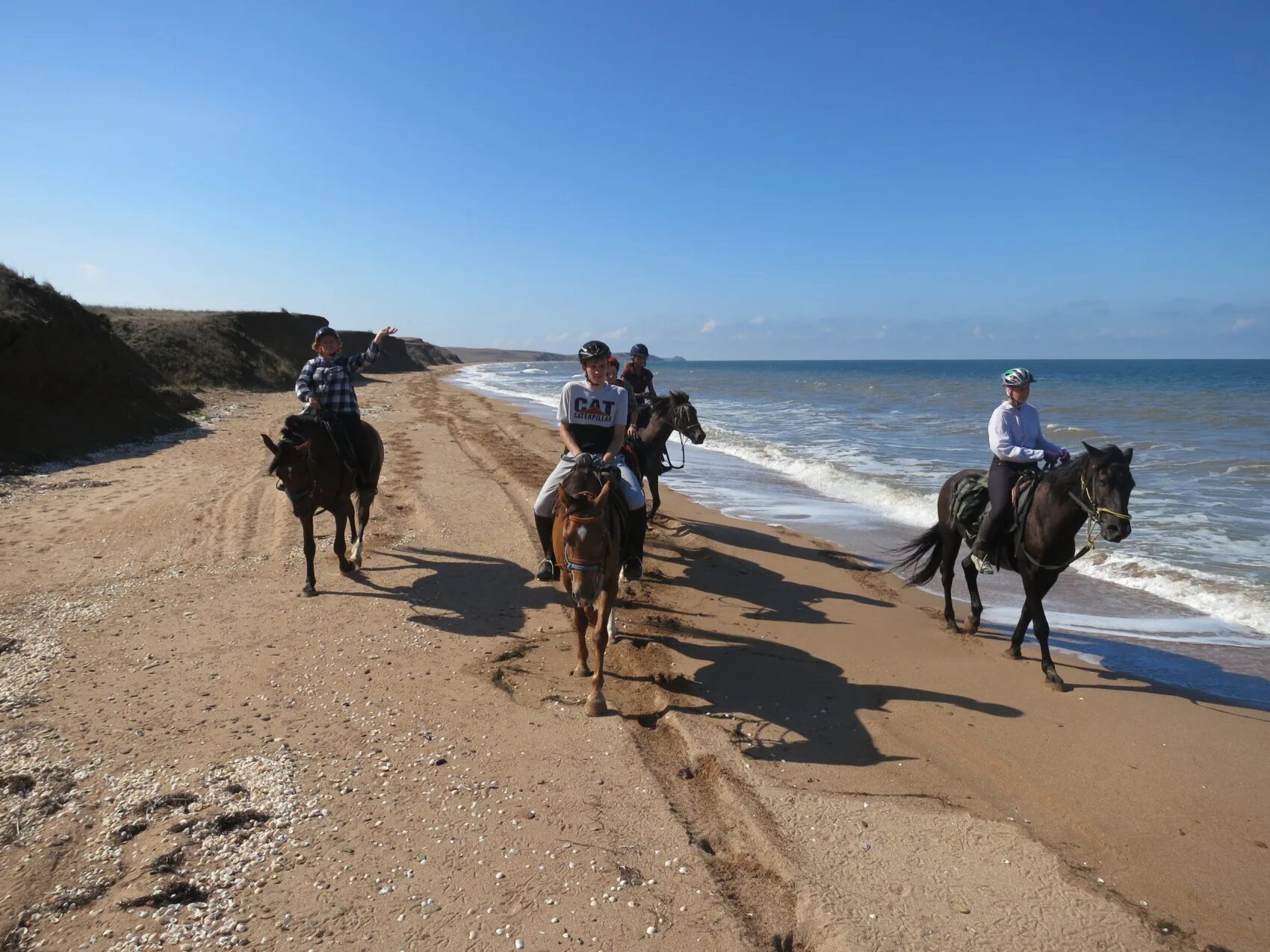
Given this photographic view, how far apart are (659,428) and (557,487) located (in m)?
4.72

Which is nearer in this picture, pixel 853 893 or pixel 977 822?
pixel 853 893

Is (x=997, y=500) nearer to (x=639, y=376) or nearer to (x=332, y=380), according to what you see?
(x=639, y=376)

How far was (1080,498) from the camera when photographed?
5.60 m

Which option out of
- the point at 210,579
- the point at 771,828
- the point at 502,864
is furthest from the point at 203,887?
the point at 210,579

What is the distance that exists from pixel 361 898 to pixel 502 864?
656 millimetres

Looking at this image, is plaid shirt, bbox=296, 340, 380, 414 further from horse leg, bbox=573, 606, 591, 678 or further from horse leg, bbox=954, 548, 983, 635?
horse leg, bbox=954, 548, 983, 635

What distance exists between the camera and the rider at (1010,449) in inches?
241

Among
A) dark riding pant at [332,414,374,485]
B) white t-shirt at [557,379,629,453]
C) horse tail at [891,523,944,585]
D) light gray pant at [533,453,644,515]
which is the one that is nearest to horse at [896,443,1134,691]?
horse tail at [891,523,944,585]

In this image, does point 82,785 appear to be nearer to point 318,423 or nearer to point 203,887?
point 203,887

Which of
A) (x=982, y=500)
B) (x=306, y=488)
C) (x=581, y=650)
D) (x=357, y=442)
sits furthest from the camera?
(x=357, y=442)

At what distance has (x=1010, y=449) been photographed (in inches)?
243

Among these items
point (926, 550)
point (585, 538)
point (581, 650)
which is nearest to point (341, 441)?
point (581, 650)

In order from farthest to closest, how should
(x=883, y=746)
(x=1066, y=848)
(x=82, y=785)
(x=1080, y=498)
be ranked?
(x=1080, y=498) < (x=883, y=746) < (x=82, y=785) < (x=1066, y=848)

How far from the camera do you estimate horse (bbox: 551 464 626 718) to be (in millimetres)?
4645
